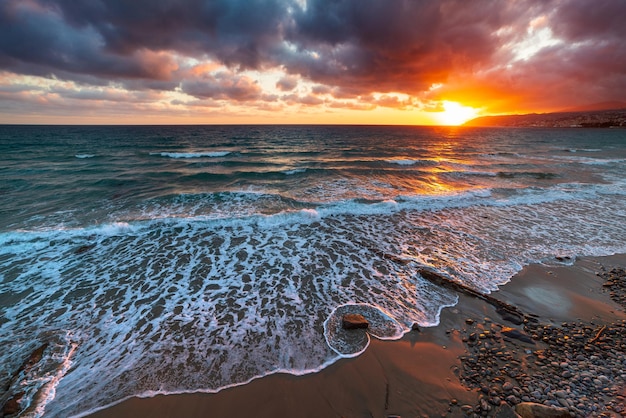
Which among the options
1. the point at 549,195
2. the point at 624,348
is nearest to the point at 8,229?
the point at 624,348

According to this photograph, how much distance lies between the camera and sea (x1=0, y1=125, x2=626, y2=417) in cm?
503

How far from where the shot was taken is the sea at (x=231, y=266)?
503 cm

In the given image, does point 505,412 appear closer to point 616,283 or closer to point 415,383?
point 415,383

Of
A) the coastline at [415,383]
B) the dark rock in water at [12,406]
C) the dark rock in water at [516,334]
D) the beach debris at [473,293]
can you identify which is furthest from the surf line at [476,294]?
the dark rock in water at [12,406]

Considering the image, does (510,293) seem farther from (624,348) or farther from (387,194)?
(387,194)

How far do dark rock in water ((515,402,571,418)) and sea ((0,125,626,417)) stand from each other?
216 cm

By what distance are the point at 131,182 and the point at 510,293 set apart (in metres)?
24.2

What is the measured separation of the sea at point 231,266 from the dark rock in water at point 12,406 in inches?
3.4

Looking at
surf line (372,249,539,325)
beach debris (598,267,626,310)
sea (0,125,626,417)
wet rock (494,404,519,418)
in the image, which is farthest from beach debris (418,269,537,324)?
beach debris (598,267,626,310)

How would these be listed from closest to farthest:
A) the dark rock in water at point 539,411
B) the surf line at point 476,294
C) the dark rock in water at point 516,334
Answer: the dark rock in water at point 539,411
the dark rock in water at point 516,334
the surf line at point 476,294

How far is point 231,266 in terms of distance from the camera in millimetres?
8719

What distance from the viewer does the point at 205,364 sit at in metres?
4.97

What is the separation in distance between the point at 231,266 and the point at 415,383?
21.0 feet

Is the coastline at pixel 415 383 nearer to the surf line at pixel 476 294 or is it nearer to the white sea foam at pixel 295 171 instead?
the surf line at pixel 476 294
